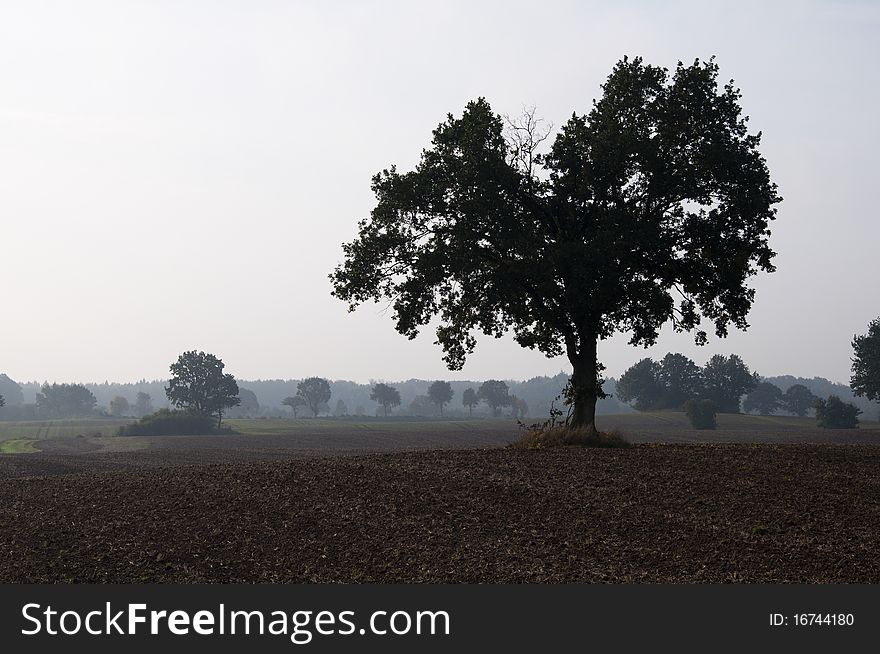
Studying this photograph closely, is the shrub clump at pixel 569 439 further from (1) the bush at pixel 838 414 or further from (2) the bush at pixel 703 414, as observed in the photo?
(1) the bush at pixel 838 414

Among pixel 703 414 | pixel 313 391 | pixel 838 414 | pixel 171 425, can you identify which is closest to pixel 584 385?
pixel 703 414

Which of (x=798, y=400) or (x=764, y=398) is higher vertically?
(x=764, y=398)

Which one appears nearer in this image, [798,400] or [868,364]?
[868,364]

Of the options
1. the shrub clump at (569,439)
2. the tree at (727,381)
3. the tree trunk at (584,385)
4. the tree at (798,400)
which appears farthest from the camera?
the tree at (798,400)

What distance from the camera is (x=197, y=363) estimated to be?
115 m

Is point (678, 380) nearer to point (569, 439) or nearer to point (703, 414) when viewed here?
point (703, 414)

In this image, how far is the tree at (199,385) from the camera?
114 meters

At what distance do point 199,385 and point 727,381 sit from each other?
84.7 m

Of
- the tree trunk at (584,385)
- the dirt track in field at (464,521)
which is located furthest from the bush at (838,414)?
the dirt track in field at (464,521)

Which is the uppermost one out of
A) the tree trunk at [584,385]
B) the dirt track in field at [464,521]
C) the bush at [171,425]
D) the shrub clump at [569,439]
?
the tree trunk at [584,385]

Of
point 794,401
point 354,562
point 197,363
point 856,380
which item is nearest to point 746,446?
point 354,562

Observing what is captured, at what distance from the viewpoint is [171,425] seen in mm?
105062

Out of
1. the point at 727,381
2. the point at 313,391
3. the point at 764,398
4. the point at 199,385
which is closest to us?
the point at 199,385

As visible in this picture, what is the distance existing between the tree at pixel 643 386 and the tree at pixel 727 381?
8.03m
